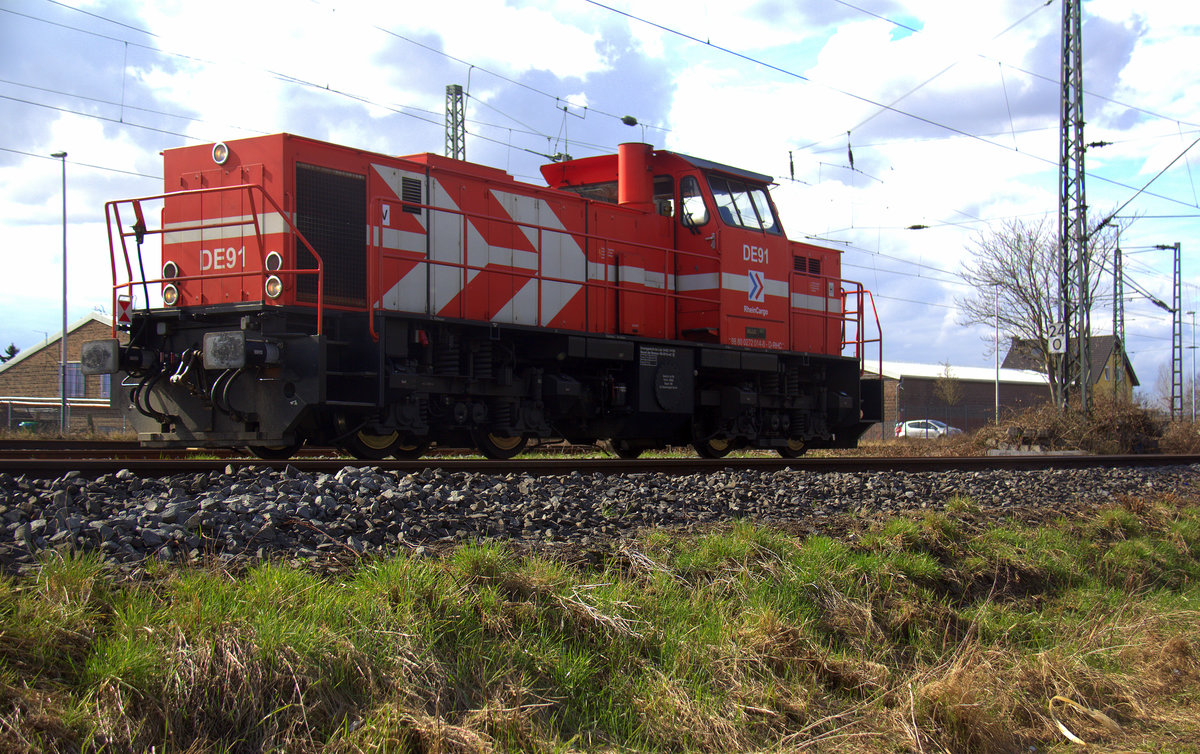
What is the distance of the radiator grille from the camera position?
891cm

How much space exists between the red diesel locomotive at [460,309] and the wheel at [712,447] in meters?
0.04

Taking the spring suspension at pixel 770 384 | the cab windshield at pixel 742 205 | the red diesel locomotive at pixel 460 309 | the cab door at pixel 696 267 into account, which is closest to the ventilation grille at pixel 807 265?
the red diesel locomotive at pixel 460 309

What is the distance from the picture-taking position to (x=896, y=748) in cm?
411

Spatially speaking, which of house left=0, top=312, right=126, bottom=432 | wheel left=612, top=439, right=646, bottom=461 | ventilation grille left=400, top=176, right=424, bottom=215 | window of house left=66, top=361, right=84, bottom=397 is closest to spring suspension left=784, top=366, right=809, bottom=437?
wheel left=612, top=439, right=646, bottom=461

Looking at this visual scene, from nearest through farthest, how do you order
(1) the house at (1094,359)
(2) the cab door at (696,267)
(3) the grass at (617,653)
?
(3) the grass at (617,653)
(2) the cab door at (696,267)
(1) the house at (1094,359)

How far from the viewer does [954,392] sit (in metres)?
52.6

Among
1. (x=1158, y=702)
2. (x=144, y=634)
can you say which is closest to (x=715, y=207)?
(x=1158, y=702)

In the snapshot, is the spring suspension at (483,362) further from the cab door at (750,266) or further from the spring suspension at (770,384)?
the spring suspension at (770,384)

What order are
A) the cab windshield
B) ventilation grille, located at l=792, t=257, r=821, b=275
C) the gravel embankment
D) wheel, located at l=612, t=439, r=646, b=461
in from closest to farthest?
the gravel embankment → the cab windshield → wheel, located at l=612, t=439, r=646, b=461 → ventilation grille, located at l=792, t=257, r=821, b=275

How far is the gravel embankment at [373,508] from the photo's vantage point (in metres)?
4.16

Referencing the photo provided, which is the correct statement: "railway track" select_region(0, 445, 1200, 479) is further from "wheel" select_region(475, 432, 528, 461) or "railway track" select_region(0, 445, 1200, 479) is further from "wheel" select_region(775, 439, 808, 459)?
"wheel" select_region(775, 439, 808, 459)

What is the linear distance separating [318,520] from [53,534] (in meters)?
1.21

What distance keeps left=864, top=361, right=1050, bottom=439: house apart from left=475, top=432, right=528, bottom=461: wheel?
121 ft

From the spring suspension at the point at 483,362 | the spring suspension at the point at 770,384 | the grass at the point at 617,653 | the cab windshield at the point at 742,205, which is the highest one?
the cab windshield at the point at 742,205
